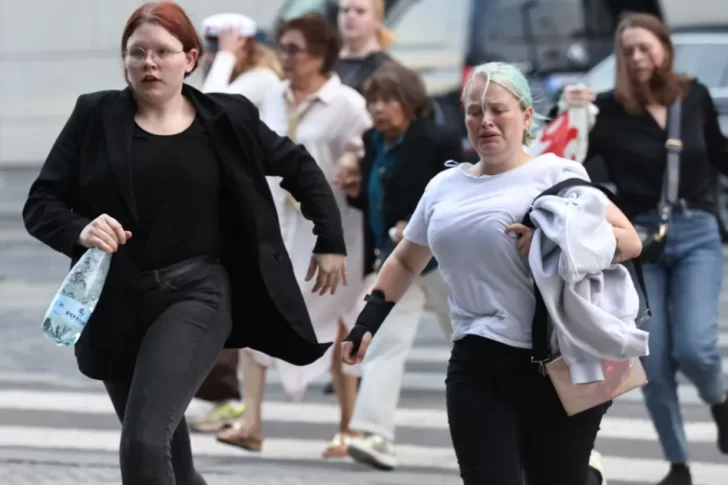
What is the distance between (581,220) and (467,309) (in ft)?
1.45

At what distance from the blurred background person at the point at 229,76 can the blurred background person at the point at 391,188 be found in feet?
2.73

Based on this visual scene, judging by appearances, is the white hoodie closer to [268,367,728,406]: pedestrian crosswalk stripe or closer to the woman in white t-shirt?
the woman in white t-shirt

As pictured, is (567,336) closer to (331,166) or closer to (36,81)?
(331,166)

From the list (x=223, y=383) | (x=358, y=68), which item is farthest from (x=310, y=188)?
(x=358, y=68)

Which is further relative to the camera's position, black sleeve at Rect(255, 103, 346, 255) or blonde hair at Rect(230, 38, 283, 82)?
blonde hair at Rect(230, 38, 283, 82)

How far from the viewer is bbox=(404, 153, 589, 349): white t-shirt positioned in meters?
4.29

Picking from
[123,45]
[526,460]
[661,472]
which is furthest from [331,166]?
[526,460]

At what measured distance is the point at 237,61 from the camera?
773 cm

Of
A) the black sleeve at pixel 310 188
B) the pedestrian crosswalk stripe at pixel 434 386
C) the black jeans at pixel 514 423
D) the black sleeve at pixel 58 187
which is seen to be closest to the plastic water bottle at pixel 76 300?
the black sleeve at pixel 58 187

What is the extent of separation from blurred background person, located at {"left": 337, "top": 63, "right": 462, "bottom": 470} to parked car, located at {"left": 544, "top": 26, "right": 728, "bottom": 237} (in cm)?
741

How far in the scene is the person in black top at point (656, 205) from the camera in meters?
6.28

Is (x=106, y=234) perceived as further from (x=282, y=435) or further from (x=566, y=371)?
(x=282, y=435)

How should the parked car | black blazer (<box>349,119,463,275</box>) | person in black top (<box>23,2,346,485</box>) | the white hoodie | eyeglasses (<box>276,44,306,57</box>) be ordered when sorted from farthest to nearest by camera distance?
the parked car
eyeglasses (<box>276,44,306,57</box>)
black blazer (<box>349,119,463,275</box>)
person in black top (<box>23,2,346,485</box>)
the white hoodie

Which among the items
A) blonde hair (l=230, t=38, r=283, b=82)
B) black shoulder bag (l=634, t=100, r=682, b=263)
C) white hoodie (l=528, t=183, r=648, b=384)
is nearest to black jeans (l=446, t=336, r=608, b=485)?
white hoodie (l=528, t=183, r=648, b=384)
